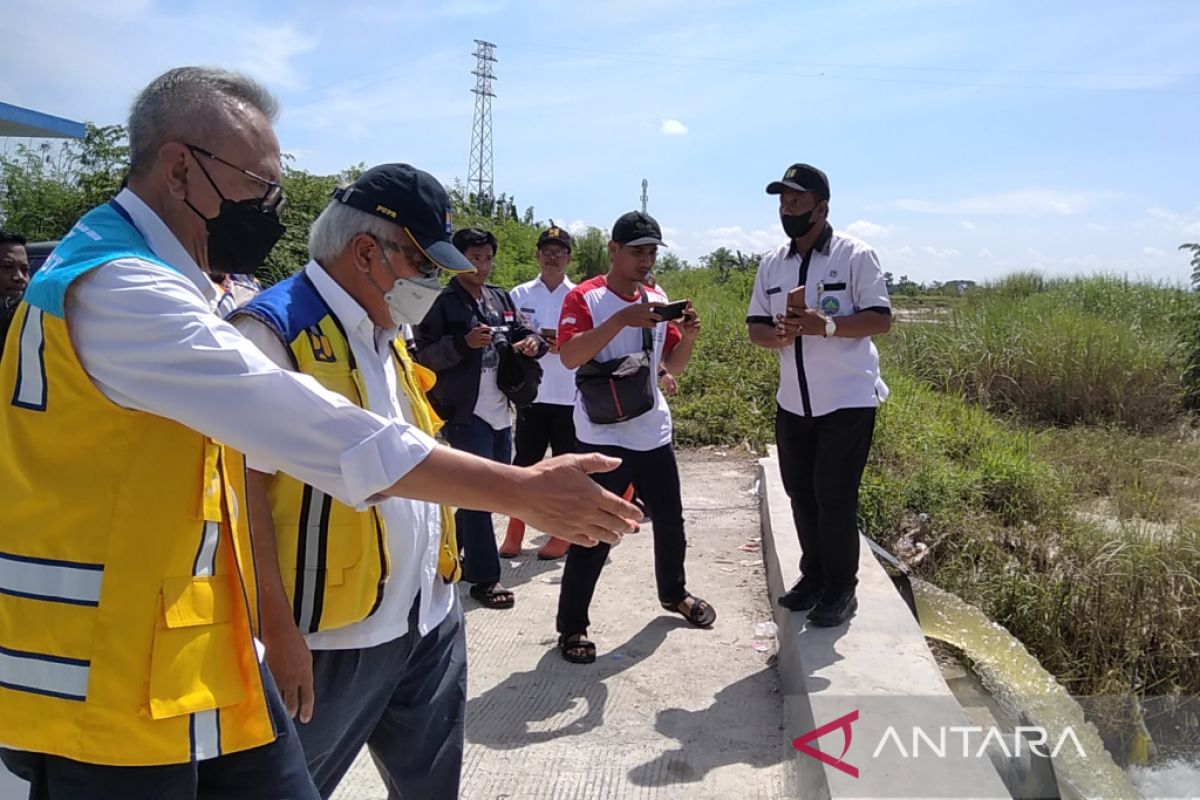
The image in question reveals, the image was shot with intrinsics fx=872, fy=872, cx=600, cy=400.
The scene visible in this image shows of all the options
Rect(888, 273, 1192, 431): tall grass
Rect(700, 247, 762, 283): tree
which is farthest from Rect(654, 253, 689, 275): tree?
Rect(888, 273, 1192, 431): tall grass

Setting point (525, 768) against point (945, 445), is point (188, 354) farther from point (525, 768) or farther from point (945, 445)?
point (945, 445)

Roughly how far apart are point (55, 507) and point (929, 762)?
2466 mm

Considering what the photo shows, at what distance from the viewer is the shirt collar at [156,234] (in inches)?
58.1

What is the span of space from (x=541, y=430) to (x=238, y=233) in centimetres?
411

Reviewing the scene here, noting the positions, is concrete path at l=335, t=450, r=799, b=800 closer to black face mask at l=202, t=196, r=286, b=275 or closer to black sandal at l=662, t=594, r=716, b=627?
black sandal at l=662, t=594, r=716, b=627

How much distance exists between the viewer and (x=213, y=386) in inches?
51.4

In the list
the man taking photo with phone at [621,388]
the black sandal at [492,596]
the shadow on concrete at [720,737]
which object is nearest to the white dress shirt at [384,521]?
the shadow on concrete at [720,737]

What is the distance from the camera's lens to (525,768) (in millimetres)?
3221

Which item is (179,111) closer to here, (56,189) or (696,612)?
(696,612)

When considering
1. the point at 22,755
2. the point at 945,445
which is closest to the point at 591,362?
the point at 22,755

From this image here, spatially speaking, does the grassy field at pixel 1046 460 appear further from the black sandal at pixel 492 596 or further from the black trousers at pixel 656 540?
the black sandal at pixel 492 596

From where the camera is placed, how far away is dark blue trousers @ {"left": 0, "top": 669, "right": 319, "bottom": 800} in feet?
4.47

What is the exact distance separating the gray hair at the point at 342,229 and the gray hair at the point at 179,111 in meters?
0.48

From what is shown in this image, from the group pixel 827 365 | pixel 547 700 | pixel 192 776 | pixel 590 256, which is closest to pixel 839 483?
pixel 827 365
